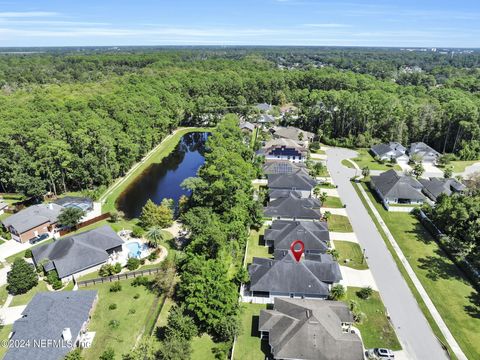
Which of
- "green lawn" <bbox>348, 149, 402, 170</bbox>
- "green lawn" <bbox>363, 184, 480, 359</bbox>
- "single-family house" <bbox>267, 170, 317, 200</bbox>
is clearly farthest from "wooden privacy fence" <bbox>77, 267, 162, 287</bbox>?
"green lawn" <bbox>348, 149, 402, 170</bbox>

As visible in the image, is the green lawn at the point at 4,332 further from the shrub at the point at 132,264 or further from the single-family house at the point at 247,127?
the single-family house at the point at 247,127

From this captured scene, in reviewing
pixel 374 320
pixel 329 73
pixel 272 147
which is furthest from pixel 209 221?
pixel 329 73

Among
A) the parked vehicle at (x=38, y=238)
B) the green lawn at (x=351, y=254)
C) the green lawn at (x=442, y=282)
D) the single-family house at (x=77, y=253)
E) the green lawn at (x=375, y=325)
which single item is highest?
the single-family house at (x=77, y=253)

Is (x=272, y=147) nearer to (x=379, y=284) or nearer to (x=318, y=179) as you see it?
(x=318, y=179)

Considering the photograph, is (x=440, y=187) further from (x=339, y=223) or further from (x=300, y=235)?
(x=300, y=235)

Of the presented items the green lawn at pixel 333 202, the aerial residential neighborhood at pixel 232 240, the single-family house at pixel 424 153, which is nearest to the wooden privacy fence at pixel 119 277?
the aerial residential neighborhood at pixel 232 240

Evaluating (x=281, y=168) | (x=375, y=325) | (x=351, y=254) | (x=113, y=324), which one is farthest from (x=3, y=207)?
(x=375, y=325)
